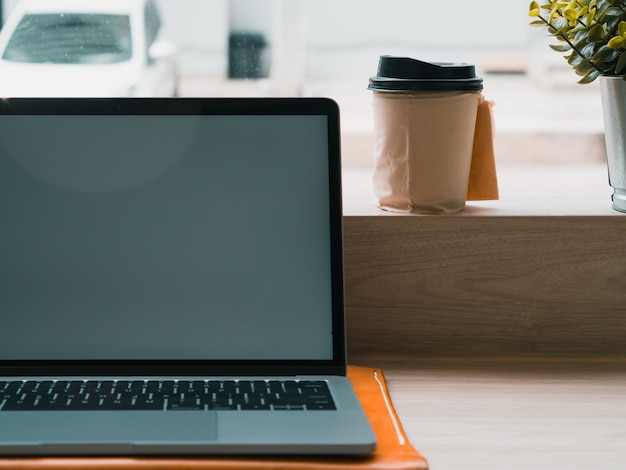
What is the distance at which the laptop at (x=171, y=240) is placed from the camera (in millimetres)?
878

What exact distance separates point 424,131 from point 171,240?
1.19 ft

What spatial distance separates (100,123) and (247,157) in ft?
0.59

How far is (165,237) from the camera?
90cm

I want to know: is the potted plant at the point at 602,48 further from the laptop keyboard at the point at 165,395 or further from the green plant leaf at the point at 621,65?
the laptop keyboard at the point at 165,395

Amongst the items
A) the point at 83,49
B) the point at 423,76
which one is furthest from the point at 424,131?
the point at 83,49

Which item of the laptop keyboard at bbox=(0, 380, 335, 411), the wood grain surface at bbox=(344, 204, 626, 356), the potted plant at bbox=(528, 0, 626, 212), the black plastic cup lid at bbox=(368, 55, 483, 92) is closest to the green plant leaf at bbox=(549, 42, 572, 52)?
the potted plant at bbox=(528, 0, 626, 212)

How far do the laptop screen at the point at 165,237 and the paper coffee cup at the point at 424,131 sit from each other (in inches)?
5.8

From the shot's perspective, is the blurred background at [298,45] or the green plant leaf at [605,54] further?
the blurred background at [298,45]

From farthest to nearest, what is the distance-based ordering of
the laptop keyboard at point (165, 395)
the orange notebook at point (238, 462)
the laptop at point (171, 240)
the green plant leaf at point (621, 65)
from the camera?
the green plant leaf at point (621, 65) → the laptop at point (171, 240) → the laptop keyboard at point (165, 395) → the orange notebook at point (238, 462)

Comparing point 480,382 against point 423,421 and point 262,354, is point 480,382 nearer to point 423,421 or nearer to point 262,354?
point 423,421

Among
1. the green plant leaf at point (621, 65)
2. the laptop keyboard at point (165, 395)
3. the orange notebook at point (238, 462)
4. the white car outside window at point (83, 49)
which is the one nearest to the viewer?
the orange notebook at point (238, 462)

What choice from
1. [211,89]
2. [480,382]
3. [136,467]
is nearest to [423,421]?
[480,382]

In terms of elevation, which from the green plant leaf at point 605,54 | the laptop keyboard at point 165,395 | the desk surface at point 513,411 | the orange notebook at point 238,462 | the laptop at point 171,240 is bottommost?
the desk surface at point 513,411

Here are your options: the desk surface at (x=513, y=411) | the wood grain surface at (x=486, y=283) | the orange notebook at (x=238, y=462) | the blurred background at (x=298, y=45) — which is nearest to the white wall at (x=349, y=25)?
the blurred background at (x=298, y=45)
